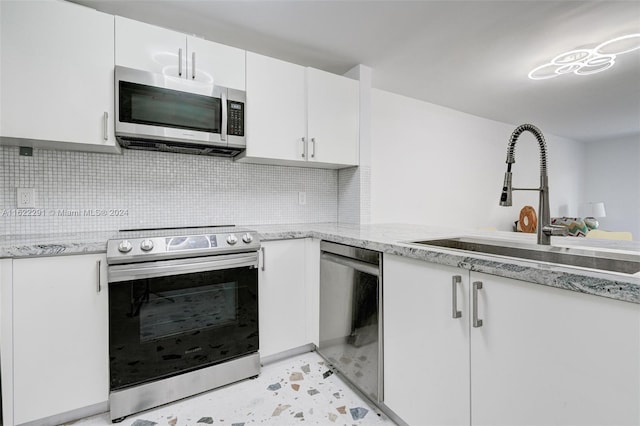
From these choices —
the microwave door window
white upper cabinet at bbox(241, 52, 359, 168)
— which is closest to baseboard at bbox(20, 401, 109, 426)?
the microwave door window

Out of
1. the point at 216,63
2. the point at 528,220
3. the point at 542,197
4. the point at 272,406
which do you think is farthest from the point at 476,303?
the point at 528,220

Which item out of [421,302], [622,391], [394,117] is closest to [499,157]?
[394,117]

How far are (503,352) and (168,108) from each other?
1.97 metres

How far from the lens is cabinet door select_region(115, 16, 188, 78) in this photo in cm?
166

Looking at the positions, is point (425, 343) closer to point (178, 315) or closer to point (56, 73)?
point (178, 315)

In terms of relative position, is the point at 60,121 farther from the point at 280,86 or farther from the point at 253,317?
the point at 253,317

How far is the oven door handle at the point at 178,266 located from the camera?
143 cm

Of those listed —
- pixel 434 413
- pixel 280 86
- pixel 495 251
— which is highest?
pixel 280 86

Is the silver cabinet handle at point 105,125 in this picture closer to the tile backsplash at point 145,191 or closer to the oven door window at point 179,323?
the tile backsplash at point 145,191

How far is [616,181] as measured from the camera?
553cm

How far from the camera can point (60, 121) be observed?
154cm

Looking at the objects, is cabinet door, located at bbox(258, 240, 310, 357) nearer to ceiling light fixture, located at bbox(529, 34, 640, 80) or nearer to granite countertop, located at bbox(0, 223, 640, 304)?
granite countertop, located at bbox(0, 223, 640, 304)

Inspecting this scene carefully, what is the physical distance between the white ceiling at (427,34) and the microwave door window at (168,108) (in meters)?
0.51

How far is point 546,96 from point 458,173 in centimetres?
120
